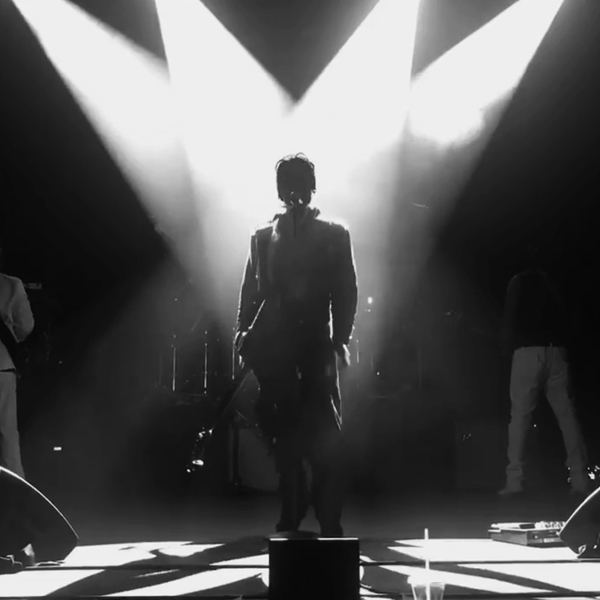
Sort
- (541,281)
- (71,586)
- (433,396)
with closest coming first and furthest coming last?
(71,586)
(541,281)
(433,396)

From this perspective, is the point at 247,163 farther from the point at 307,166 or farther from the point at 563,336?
the point at 307,166

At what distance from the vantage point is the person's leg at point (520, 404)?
19.0 ft

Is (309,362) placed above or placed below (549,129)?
below

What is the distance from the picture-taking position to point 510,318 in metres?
5.99

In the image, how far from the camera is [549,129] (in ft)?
25.0

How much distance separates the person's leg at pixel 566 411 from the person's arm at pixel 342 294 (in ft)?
8.65

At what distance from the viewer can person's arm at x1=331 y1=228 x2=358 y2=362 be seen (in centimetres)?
376

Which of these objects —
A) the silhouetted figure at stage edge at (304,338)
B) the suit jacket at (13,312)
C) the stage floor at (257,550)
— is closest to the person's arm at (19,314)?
the suit jacket at (13,312)

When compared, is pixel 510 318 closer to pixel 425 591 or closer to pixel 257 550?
pixel 257 550

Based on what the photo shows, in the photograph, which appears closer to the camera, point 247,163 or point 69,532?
point 69,532

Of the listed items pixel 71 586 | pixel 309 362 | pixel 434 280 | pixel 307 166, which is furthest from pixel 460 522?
pixel 434 280

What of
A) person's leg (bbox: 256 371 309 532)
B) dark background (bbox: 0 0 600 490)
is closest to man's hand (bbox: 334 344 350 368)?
person's leg (bbox: 256 371 309 532)

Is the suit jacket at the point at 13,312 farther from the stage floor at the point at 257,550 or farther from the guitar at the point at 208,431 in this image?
the guitar at the point at 208,431

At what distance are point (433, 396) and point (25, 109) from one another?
4.21 meters
